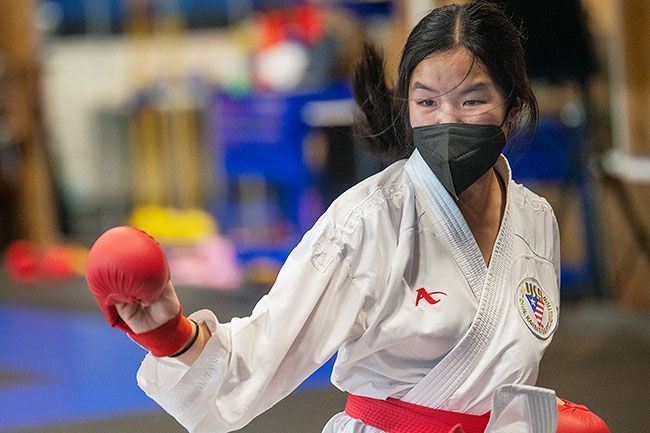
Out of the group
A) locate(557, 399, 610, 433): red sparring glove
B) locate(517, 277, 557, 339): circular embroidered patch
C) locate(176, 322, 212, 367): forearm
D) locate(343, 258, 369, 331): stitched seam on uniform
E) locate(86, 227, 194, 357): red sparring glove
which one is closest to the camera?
locate(86, 227, 194, 357): red sparring glove

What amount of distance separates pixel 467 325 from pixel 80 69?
8.56m

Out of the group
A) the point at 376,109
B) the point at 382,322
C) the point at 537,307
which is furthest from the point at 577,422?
the point at 376,109

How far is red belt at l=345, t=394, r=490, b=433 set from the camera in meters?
1.86

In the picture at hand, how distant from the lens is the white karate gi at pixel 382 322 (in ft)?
5.63

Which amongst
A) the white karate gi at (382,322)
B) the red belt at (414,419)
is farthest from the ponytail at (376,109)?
the red belt at (414,419)

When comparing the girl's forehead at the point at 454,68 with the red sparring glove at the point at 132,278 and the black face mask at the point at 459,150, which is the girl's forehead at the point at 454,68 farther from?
the red sparring glove at the point at 132,278

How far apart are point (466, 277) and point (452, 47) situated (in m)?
0.40

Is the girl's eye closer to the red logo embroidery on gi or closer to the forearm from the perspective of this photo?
the red logo embroidery on gi

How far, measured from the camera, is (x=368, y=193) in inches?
74.3

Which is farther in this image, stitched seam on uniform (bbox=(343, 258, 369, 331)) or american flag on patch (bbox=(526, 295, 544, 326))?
american flag on patch (bbox=(526, 295, 544, 326))

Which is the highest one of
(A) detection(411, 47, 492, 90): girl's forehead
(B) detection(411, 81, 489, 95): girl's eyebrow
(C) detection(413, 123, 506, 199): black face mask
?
(A) detection(411, 47, 492, 90): girl's forehead

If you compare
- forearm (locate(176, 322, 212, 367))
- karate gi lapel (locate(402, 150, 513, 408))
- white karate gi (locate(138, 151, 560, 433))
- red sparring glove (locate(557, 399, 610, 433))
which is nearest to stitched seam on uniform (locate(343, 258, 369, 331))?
white karate gi (locate(138, 151, 560, 433))

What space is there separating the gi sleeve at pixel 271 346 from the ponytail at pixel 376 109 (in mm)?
297

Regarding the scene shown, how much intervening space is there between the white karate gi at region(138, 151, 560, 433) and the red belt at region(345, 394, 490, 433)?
16 mm
